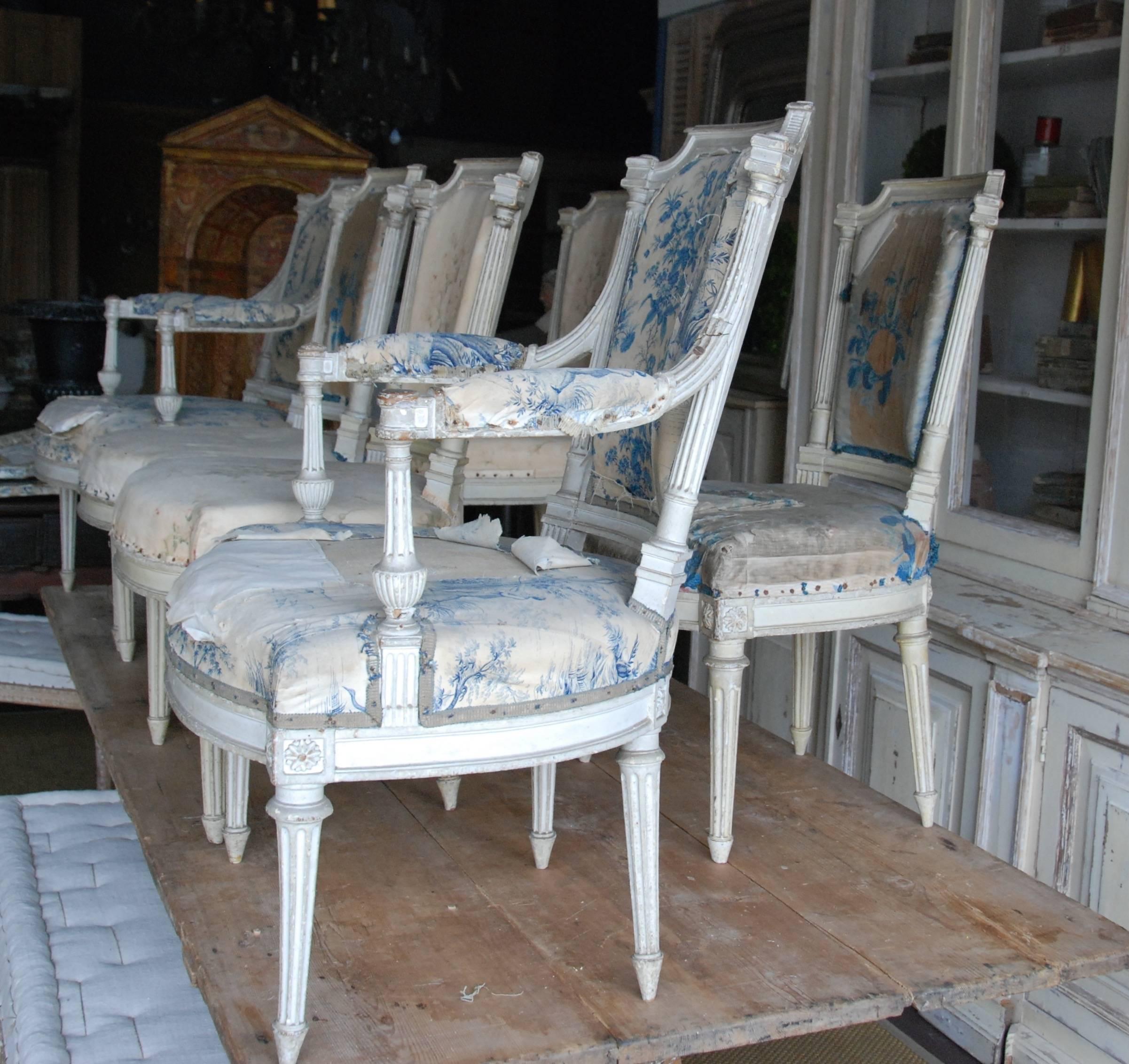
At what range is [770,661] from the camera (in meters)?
3.05

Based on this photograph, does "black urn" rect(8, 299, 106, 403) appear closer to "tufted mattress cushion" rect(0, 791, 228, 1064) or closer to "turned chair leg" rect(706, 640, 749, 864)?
"tufted mattress cushion" rect(0, 791, 228, 1064)

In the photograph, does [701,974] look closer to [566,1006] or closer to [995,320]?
[566,1006]

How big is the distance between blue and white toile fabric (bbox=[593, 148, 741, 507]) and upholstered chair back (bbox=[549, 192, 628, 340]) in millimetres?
856

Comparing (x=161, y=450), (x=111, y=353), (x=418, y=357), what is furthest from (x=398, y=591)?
(x=111, y=353)

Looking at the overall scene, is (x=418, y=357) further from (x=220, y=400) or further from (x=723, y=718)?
(x=220, y=400)

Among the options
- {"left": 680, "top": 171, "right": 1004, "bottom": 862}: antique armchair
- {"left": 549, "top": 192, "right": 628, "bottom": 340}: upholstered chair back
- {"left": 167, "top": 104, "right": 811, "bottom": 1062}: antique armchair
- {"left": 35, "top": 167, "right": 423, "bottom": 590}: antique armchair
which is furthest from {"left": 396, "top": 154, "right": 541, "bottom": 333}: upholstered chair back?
{"left": 167, "top": 104, "right": 811, "bottom": 1062}: antique armchair

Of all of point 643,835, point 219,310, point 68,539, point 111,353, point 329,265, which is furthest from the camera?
point 68,539

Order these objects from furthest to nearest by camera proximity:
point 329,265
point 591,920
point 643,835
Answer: point 329,265, point 591,920, point 643,835

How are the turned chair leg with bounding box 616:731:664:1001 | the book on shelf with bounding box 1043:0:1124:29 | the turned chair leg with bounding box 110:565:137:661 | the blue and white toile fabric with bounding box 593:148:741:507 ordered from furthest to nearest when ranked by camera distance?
the turned chair leg with bounding box 110:565:137:661 → the book on shelf with bounding box 1043:0:1124:29 → the blue and white toile fabric with bounding box 593:148:741:507 → the turned chair leg with bounding box 616:731:664:1001

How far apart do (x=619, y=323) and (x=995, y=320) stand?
901mm

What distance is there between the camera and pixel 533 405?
122 cm

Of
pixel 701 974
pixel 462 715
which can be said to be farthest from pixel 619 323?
pixel 701 974

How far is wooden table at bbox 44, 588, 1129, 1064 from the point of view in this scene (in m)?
1.34

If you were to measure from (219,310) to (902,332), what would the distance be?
1.37 metres
